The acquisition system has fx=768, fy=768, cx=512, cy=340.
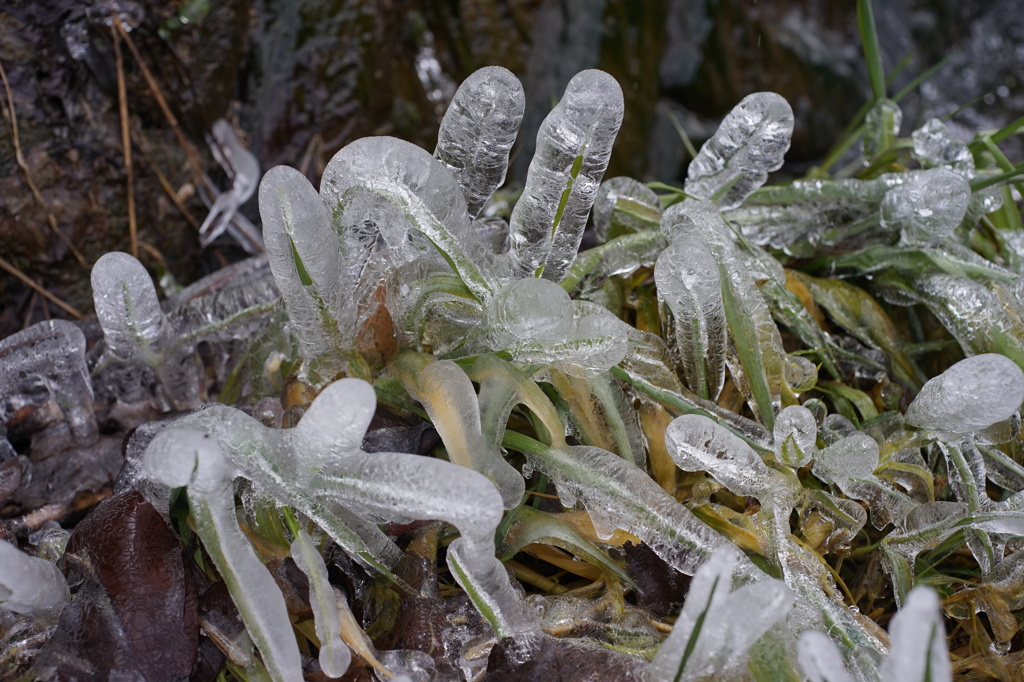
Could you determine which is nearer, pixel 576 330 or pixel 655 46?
pixel 576 330

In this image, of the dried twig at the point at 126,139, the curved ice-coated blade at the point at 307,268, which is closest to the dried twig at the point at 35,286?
the dried twig at the point at 126,139

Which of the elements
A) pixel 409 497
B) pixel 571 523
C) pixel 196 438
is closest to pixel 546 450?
pixel 571 523

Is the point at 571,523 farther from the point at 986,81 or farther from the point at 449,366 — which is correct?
the point at 986,81

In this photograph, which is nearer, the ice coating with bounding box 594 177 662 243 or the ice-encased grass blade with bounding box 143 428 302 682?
the ice-encased grass blade with bounding box 143 428 302 682

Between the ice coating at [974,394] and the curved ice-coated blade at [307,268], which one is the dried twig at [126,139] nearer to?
the curved ice-coated blade at [307,268]

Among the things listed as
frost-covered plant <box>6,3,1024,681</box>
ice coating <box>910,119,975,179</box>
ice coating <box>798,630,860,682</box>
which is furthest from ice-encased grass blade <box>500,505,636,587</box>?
ice coating <box>910,119,975,179</box>

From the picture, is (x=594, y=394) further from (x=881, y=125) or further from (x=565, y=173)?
(x=881, y=125)

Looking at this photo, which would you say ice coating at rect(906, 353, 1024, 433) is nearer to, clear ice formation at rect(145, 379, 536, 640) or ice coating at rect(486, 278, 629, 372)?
ice coating at rect(486, 278, 629, 372)

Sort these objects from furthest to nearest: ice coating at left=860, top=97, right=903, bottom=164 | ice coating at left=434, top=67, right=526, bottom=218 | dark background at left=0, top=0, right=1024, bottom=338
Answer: dark background at left=0, top=0, right=1024, bottom=338, ice coating at left=860, top=97, right=903, bottom=164, ice coating at left=434, top=67, right=526, bottom=218
